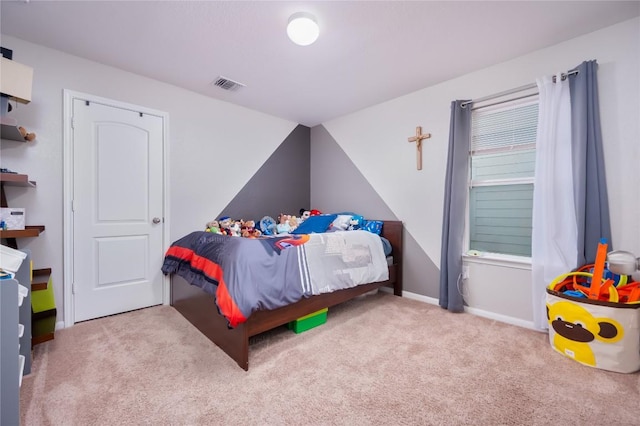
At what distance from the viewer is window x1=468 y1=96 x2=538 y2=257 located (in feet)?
8.08

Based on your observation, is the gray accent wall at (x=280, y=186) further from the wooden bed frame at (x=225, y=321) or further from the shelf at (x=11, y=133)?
the shelf at (x=11, y=133)

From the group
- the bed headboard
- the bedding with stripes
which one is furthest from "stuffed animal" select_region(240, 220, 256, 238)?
the bed headboard

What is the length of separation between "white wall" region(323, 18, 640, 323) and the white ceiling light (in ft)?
5.39

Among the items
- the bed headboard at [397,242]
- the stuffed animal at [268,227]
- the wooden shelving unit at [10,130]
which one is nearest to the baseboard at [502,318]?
the bed headboard at [397,242]

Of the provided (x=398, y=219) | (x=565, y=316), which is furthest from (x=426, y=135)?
(x=565, y=316)

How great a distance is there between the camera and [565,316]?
6.02 feet

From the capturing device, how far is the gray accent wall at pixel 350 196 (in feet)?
9.92

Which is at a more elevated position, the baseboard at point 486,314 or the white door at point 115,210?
the white door at point 115,210

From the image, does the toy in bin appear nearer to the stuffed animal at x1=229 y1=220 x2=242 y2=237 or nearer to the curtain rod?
the curtain rod

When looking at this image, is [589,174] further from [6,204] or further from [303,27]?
[6,204]

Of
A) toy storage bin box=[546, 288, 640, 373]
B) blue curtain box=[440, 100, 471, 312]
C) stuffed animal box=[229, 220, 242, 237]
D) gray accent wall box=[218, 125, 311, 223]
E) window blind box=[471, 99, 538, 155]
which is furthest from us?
gray accent wall box=[218, 125, 311, 223]

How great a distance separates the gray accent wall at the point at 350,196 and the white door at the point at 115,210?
2.13 meters

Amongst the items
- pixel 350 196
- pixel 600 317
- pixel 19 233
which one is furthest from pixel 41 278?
pixel 600 317

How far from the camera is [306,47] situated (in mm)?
2236
